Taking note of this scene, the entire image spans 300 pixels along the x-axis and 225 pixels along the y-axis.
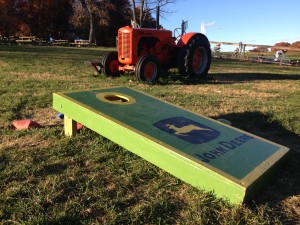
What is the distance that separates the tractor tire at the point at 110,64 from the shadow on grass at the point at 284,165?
4.37 meters

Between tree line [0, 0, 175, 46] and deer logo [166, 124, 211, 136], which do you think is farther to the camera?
tree line [0, 0, 175, 46]

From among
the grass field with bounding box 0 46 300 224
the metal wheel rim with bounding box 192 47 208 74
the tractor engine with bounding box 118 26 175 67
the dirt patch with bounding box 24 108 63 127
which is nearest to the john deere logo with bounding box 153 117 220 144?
the grass field with bounding box 0 46 300 224

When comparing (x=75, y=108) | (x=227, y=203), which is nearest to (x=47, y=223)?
(x=227, y=203)

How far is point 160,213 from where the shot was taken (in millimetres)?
2371

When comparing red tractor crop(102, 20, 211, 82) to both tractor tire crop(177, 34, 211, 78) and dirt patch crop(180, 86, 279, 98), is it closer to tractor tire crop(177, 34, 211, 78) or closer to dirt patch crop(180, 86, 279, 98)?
tractor tire crop(177, 34, 211, 78)

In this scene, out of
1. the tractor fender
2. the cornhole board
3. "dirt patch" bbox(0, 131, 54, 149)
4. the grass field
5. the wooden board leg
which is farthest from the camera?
the tractor fender

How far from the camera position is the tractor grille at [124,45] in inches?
328

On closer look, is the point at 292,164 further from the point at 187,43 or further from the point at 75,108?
the point at 187,43

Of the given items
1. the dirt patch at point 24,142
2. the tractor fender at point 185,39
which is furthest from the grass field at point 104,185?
the tractor fender at point 185,39

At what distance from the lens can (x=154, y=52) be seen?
874 cm

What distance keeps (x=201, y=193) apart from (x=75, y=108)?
1555mm

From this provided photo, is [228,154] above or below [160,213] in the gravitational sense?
above

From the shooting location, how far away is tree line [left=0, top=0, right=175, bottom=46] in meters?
39.4

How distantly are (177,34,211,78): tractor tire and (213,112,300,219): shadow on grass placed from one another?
11.8 feet
